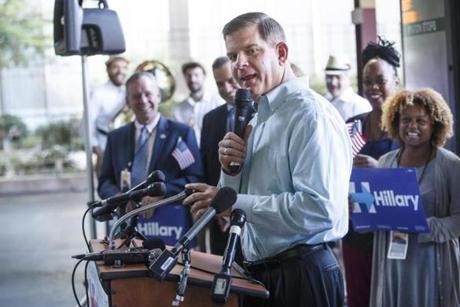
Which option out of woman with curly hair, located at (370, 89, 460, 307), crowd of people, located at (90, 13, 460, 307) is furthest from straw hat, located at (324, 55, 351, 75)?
woman with curly hair, located at (370, 89, 460, 307)

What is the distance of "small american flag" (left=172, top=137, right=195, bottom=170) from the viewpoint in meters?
6.78

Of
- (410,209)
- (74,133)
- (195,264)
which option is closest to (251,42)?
(195,264)

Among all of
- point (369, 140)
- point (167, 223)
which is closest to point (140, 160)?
point (167, 223)

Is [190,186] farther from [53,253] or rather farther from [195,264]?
[53,253]

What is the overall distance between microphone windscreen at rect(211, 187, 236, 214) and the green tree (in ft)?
63.6

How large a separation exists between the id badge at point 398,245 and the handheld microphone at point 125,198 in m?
1.88

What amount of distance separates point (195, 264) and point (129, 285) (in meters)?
0.31

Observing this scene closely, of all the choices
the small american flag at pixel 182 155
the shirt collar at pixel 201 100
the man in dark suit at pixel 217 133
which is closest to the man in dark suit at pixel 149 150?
the small american flag at pixel 182 155

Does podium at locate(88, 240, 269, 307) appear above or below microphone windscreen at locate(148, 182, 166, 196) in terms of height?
below

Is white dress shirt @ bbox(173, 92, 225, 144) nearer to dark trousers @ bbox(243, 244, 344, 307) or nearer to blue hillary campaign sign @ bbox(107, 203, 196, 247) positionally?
blue hillary campaign sign @ bbox(107, 203, 196, 247)

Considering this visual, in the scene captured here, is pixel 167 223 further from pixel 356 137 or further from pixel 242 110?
pixel 242 110

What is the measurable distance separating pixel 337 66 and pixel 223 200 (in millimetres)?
4890

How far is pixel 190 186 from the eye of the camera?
342 centimetres

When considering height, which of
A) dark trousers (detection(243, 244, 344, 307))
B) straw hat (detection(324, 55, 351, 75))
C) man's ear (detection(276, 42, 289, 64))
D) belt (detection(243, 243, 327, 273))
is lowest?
dark trousers (detection(243, 244, 344, 307))
